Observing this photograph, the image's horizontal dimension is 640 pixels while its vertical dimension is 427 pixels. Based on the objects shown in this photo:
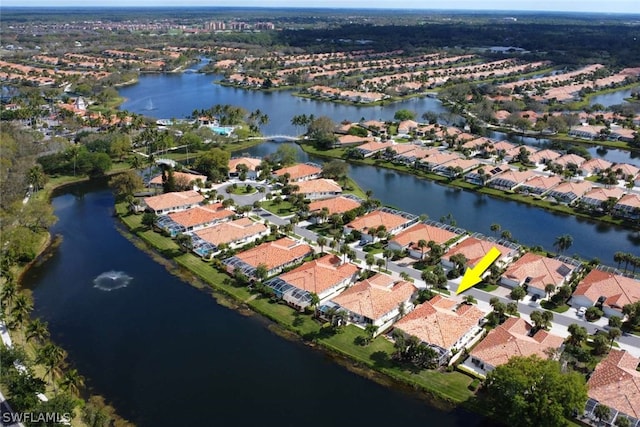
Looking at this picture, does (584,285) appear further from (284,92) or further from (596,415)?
(284,92)

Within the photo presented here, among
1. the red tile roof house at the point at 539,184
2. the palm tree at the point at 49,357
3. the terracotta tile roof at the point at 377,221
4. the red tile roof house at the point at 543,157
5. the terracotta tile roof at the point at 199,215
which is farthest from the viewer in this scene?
the red tile roof house at the point at 543,157

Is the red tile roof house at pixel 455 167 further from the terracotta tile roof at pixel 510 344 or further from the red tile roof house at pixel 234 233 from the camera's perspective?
the terracotta tile roof at pixel 510 344

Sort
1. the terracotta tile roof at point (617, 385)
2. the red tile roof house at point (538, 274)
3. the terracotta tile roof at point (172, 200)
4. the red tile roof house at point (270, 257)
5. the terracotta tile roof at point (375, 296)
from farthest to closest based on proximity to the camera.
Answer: the terracotta tile roof at point (172, 200), the red tile roof house at point (270, 257), the red tile roof house at point (538, 274), the terracotta tile roof at point (375, 296), the terracotta tile roof at point (617, 385)

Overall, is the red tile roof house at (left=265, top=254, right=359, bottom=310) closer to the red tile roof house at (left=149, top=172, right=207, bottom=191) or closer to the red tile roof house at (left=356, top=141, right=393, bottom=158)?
the red tile roof house at (left=149, top=172, right=207, bottom=191)

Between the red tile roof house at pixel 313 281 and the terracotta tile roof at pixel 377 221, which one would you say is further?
the terracotta tile roof at pixel 377 221

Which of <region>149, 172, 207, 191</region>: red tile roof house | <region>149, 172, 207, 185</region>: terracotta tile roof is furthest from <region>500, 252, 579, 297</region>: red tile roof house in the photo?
<region>149, 172, 207, 185</region>: terracotta tile roof

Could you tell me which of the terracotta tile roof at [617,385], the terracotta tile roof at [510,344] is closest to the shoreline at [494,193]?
the terracotta tile roof at [510,344]

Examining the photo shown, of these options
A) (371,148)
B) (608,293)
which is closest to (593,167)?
(371,148)
